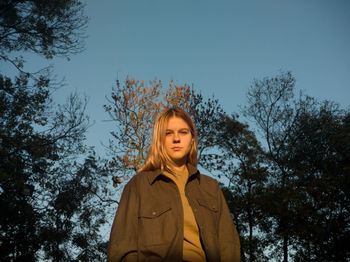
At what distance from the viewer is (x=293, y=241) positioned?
818 inches

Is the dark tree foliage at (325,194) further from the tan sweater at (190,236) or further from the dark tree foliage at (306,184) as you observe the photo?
the tan sweater at (190,236)

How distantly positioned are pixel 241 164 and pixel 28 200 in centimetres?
1450

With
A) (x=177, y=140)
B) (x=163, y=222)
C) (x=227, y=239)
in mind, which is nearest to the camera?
(x=163, y=222)

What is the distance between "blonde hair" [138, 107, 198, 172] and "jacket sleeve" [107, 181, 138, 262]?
0.39 metres

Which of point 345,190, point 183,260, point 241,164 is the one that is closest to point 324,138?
point 345,190

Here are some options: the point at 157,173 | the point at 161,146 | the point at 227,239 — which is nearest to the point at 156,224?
the point at 157,173

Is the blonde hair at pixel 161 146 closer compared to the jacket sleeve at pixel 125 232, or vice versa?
the jacket sleeve at pixel 125 232

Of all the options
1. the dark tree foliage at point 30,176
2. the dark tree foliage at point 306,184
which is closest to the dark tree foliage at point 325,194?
the dark tree foliage at point 306,184

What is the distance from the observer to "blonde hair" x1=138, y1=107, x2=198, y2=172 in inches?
115

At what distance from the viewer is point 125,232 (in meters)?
2.32

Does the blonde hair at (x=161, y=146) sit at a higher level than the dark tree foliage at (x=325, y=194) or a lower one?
lower

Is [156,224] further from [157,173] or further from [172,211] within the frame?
[157,173]

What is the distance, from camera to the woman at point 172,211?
2.29m

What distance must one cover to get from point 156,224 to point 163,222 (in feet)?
0.18
